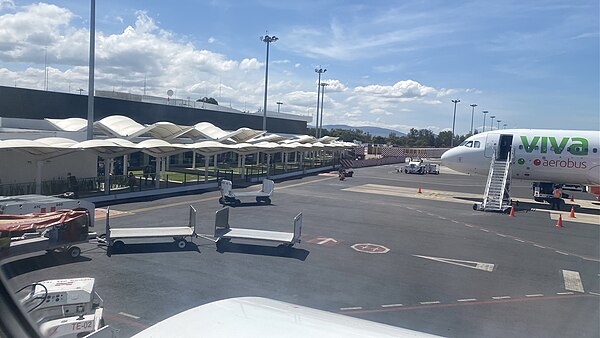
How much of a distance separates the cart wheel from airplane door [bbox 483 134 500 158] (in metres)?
25.0

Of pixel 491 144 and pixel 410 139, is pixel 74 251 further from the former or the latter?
pixel 410 139

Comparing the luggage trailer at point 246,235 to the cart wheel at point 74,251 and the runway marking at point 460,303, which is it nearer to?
the cart wheel at point 74,251

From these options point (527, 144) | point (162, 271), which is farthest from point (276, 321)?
point (527, 144)

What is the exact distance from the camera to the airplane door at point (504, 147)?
2836cm

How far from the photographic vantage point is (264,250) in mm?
13523

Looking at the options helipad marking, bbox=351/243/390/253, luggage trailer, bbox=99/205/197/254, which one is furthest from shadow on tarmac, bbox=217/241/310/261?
helipad marking, bbox=351/243/390/253

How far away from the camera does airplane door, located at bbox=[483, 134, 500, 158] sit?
94.1 ft

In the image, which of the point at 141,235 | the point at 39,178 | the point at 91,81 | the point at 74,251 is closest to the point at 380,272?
the point at 141,235

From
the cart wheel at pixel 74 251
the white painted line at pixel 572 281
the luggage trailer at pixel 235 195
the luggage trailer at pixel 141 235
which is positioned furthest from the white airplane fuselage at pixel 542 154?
the cart wheel at pixel 74 251

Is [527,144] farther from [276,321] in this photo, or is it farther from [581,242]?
[276,321]

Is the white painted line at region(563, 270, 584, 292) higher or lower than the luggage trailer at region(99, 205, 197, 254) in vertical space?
lower

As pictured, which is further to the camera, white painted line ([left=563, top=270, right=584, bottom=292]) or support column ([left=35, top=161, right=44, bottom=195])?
support column ([left=35, top=161, right=44, bottom=195])

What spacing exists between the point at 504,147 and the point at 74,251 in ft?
84.3

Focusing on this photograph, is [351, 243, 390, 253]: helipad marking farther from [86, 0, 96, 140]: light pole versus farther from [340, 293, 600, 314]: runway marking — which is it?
[86, 0, 96, 140]: light pole
